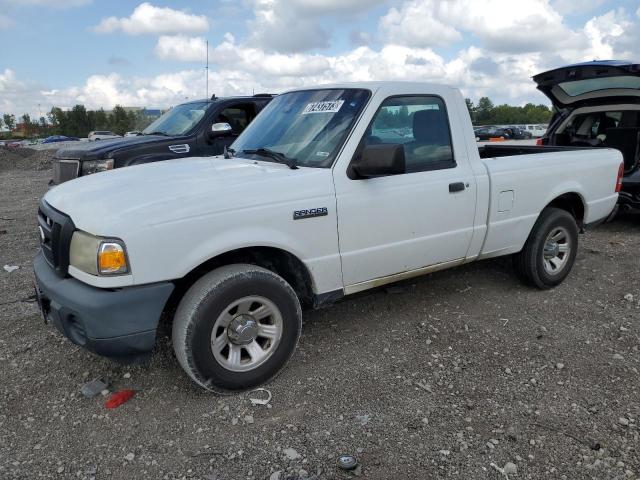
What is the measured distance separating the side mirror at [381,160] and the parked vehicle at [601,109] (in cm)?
406

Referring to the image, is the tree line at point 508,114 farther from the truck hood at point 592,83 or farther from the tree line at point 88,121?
the truck hood at point 592,83

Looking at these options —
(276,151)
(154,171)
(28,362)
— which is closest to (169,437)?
(28,362)

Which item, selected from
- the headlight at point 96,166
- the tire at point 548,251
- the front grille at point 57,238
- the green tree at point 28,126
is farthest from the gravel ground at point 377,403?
the green tree at point 28,126

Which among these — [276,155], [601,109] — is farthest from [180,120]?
[601,109]

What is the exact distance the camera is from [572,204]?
5.20 meters

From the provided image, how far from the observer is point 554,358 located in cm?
370

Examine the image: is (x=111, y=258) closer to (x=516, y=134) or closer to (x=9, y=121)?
(x=516, y=134)

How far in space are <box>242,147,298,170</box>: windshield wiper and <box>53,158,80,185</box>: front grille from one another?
3522mm

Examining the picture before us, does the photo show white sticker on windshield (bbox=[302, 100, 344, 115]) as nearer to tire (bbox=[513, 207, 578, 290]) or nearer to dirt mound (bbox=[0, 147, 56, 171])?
tire (bbox=[513, 207, 578, 290])

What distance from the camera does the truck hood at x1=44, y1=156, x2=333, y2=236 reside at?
9.30ft

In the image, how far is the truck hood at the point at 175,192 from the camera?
2836 millimetres

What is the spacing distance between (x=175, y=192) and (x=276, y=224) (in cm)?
62

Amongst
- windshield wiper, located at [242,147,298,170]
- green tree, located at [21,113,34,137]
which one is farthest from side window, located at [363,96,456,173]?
green tree, located at [21,113,34,137]

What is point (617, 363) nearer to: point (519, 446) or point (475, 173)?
point (519, 446)
